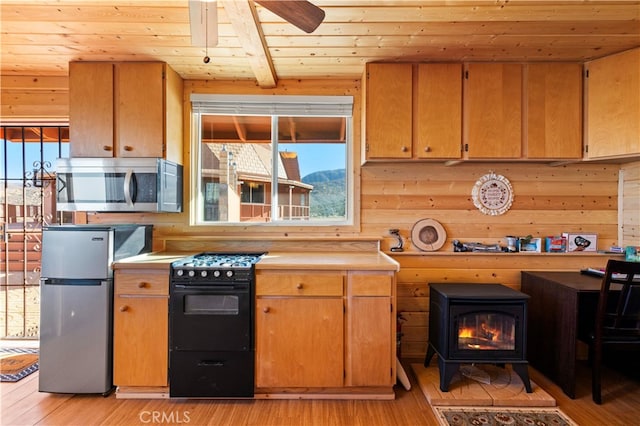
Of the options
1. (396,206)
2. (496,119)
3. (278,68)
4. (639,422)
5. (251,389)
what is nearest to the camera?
(639,422)

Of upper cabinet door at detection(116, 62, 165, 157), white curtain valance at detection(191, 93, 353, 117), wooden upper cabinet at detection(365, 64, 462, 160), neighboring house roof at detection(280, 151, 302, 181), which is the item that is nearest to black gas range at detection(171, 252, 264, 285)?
upper cabinet door at detection(116, 62, 165, 157)

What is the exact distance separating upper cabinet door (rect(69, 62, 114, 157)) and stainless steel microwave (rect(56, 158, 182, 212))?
0.38ft

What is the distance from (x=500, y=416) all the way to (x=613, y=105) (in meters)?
2.29

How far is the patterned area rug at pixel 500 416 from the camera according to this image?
1.94 meters

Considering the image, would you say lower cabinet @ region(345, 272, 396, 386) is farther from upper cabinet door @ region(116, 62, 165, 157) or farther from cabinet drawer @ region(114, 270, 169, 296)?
upper cabinet door @ region(116, 62, 165, 157)

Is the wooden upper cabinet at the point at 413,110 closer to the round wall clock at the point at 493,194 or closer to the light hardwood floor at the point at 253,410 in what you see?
the round wall clock at the point at 493,194

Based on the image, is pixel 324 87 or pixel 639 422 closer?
pixel 639 422

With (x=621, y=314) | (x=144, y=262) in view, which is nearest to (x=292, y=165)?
(x=144, y=262)

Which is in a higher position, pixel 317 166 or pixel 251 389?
pixel 317 166

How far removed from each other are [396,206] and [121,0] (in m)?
2.35

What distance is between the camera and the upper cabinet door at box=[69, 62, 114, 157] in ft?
8.05

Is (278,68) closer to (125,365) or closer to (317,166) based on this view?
(317,166)

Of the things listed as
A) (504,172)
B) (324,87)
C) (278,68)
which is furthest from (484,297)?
(278,68)

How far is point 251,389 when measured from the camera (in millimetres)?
2148
